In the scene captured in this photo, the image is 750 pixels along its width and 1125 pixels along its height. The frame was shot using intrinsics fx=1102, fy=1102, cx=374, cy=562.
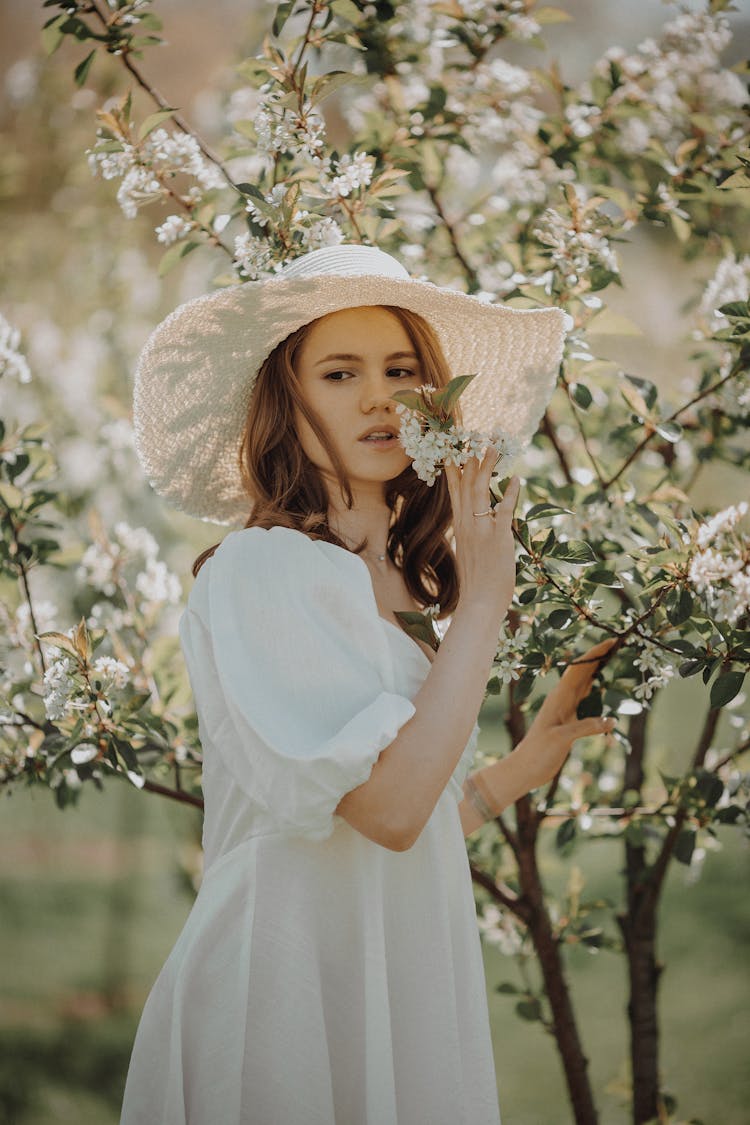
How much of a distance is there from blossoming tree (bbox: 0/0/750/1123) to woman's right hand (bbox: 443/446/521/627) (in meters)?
0.04

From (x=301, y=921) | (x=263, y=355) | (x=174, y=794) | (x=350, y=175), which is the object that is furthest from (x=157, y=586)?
(x=301, y=921)

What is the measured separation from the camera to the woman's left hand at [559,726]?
1.66 meters

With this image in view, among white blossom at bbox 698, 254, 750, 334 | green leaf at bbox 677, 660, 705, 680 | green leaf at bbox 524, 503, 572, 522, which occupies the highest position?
white blossom at bbox 698, 254, 750, 334

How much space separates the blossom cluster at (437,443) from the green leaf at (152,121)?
2.43 ft

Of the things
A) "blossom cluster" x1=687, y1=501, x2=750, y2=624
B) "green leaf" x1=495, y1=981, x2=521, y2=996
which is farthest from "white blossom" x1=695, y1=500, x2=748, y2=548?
"green leaf" x1=495, y1=981, x2=521, y2=996

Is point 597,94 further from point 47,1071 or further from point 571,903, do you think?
point 47,1071

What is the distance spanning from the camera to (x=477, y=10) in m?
2.10

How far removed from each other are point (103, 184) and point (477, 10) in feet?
7.50

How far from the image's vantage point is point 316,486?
5.07ft

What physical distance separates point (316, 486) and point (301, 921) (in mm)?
588

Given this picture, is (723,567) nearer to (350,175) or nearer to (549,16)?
(350,175)

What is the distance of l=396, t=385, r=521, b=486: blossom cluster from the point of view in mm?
1259

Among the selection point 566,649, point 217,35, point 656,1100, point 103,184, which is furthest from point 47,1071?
point 217,35

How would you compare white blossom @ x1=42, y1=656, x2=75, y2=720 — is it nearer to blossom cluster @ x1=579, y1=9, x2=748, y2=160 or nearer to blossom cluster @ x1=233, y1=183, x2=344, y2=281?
blossom cluster @ x1=233, y1=183, x2=344, y2=281
